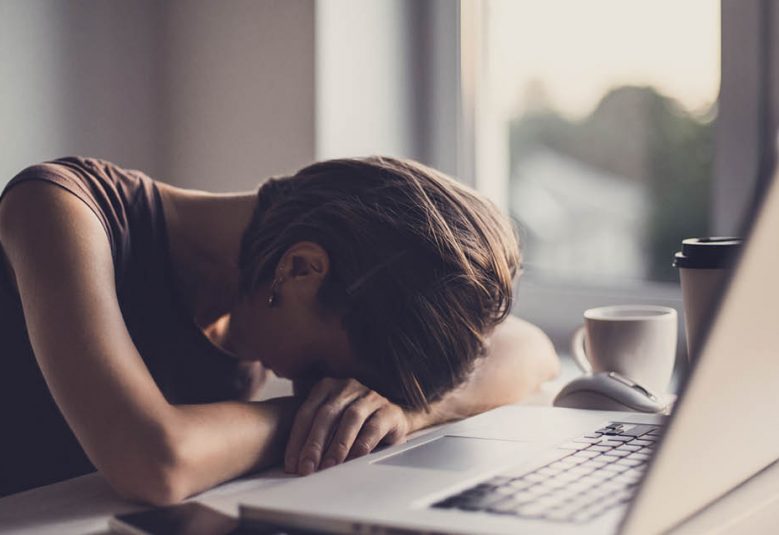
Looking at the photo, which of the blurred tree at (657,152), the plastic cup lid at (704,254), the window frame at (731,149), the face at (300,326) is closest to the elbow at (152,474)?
the face at (300,326)

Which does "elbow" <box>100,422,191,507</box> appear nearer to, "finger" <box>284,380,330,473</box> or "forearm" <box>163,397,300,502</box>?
"forearm" <box>163,397,300,502</box>

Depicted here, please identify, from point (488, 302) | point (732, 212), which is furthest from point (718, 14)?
point (488, 302)

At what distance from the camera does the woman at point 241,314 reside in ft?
2.65

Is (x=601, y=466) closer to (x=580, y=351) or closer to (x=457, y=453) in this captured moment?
(x=457, y=453)

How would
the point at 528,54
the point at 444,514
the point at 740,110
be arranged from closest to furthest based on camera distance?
the point at 444,514 → the point at 740,110 → the point at 528,54

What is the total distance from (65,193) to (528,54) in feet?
2.99

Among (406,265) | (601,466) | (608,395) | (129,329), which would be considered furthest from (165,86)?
(601,466)

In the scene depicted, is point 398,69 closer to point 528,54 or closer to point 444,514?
point 528,54

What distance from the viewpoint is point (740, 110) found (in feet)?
4.26

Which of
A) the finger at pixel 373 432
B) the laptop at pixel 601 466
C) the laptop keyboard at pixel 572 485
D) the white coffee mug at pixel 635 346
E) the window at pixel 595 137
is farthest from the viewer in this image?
the window at pixel 595 137

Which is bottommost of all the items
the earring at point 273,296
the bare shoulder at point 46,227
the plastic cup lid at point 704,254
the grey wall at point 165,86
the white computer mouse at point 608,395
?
the white computer mouse at point 608,395

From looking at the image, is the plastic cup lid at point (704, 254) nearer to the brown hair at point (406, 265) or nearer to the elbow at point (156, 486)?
the brown hair at point (406, 265)

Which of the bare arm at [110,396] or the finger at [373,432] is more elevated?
the bare arm at [110,396]

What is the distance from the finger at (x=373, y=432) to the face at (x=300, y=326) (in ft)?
0.24
